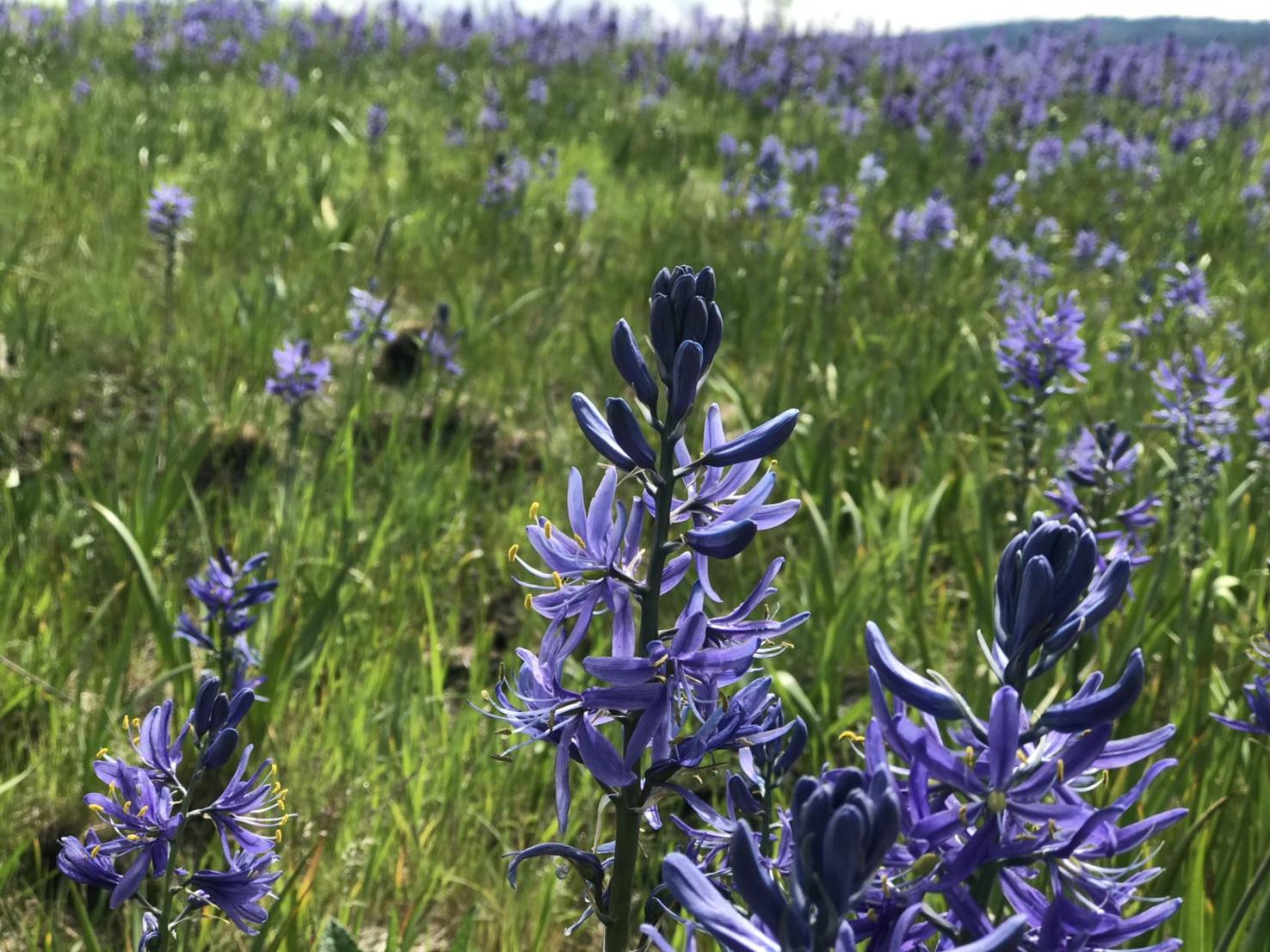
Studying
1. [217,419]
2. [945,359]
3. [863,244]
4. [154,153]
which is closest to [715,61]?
[863,244]

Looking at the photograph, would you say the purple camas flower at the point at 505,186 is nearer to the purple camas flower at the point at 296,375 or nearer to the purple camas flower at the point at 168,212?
the purple camas flower at the point at 168,212

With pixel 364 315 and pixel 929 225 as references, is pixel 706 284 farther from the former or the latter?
pixel 929 225

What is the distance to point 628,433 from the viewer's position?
97cm

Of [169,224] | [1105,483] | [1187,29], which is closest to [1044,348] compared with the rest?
[1105,483]

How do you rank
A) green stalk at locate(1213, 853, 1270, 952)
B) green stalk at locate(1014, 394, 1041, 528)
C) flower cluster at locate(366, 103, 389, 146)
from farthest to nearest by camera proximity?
flower cluster at locate(366, 103, 389, 146)
green stalk at locate(1014, 394, 1041, 528)
green stalk at locate(1213, 853, 1270, 952)

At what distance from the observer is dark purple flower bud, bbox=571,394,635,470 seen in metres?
1.00

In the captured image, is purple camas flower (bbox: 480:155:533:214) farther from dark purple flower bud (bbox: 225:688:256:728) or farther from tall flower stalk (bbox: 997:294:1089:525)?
dark purple flower bud (bbox: 225:688:256:728)

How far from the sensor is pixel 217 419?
3.58 meters

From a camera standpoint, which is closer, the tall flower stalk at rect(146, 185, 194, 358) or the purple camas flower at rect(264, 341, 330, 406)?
the purple camas flower at rect(264, 341, 330, 406)

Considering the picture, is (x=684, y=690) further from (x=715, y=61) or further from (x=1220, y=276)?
(x=715, y=61)

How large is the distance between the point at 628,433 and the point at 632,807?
0.36 metres

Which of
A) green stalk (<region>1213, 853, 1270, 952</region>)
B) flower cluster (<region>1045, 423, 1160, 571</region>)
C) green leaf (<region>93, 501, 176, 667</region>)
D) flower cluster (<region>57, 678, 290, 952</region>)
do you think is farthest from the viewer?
flower cluster (<region>1045, 423, 1160, 571</region>)

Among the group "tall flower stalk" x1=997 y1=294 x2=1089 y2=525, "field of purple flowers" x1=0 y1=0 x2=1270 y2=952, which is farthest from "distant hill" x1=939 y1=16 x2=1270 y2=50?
"tall flower stalk" x1=997 y1=294 x2=1089 y2=525

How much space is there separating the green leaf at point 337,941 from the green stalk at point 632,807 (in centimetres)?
60
